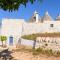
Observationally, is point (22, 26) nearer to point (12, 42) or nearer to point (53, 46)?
point (12, 42)

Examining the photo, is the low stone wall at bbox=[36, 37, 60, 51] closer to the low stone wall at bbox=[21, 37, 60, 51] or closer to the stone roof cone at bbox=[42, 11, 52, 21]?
the low stone wall at bbox=[21, 37, 60, 51]

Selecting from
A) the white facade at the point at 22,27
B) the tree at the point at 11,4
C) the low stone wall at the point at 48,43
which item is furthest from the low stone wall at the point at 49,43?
the tree at the point at 11,4

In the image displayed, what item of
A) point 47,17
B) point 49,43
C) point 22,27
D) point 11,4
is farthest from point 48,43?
point 47,17

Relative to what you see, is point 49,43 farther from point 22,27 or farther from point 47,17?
point 47,17

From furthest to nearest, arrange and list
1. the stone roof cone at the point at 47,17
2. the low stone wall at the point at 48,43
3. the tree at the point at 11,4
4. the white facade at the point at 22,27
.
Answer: the stone roof cone at the point at 47,17, the white facade at the point at 22,27, the low stone wall at the point at 48,43, the tree at the point at 11,4

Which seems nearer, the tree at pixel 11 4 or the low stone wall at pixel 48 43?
the tree at pixel 11 4

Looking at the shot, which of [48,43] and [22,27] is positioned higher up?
[22,27]

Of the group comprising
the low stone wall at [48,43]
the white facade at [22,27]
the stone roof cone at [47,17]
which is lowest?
the low stone wall at [48,43]

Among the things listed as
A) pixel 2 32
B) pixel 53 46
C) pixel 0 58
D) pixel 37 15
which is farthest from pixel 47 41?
pixel 37 15

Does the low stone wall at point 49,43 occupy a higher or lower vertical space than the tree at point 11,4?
lower

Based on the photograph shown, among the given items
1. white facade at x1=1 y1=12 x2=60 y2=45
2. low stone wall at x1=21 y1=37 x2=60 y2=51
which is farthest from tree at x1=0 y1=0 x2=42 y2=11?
white facade at x1=1 y1=12 x2=60 y2=45

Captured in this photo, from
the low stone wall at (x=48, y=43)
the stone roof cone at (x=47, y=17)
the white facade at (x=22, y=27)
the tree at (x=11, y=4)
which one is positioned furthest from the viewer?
the stone roof cone at (x=47, y=17)

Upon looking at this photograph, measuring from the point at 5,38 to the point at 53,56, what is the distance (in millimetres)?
12606

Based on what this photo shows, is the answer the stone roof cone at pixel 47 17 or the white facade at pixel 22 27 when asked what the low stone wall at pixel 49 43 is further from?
the stone roof cone at pixel 47 17
